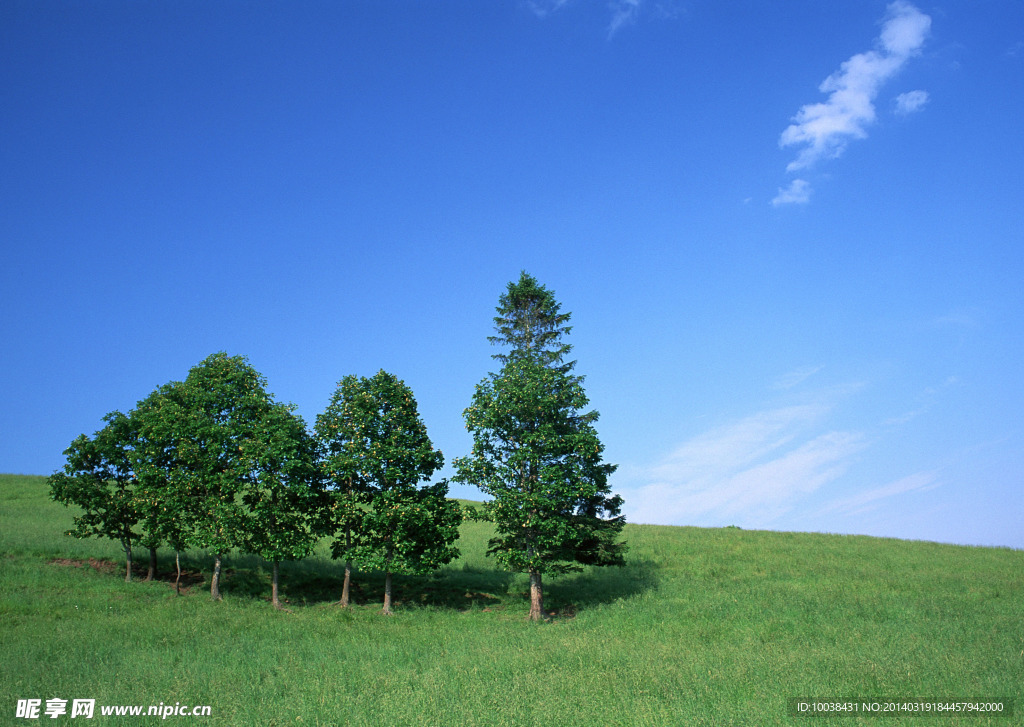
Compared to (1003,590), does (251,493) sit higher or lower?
higher

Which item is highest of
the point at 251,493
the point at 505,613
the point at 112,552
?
the point at 251,493

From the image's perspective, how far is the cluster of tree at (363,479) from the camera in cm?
3027

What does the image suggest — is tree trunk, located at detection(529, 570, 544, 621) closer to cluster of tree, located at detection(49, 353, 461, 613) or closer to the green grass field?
the green grass field

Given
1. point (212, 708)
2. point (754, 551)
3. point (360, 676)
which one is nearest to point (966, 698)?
point (360, 676)

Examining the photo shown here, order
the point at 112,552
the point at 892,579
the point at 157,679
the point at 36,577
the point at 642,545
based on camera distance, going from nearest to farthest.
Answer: the point at 157,679 < the point at 36,577 < the point at 892,579 < the point at 112,552 < the point at 642,545

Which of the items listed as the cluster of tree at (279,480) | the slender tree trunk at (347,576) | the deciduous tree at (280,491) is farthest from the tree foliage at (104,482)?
the slender tree trunk at (347,576)

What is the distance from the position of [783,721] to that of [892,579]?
29.8m

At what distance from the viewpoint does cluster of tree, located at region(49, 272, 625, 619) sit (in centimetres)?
3027

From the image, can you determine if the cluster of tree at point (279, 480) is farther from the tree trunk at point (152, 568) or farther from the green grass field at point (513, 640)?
the green grass field at point (513, 640)

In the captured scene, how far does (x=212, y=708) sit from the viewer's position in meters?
12.9

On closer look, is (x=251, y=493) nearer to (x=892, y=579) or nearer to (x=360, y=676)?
(x=360, y=676)

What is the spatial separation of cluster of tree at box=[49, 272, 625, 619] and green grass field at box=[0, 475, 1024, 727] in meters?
3.06

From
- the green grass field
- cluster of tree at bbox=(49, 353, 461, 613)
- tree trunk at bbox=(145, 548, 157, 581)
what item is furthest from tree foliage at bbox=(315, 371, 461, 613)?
tree trunk at bbox=(145, 548, 157, 581)

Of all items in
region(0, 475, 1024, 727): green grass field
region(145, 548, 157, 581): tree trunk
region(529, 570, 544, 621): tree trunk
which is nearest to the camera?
region(0, 475, 1024, 727): green grass field
